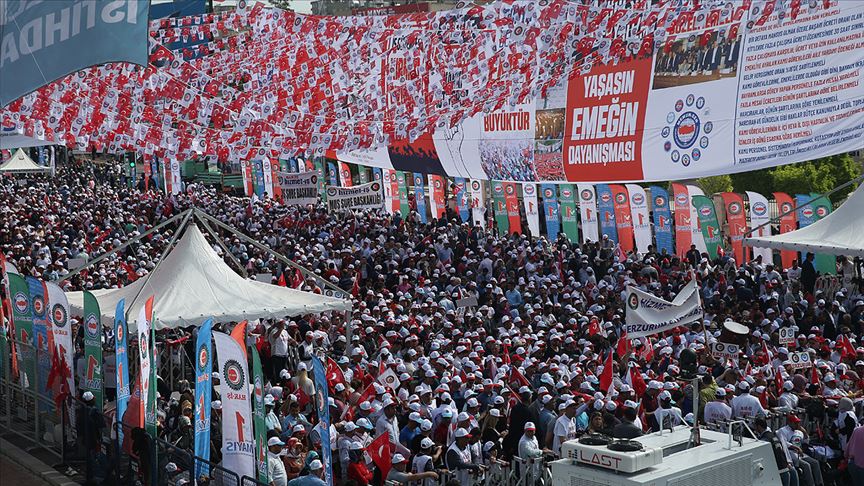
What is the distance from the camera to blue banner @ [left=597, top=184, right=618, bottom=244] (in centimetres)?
2809

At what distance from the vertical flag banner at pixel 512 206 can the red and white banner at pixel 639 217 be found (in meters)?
4.28

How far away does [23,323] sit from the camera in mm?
15633

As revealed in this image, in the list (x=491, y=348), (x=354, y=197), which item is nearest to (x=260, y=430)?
(x=491, y=348)

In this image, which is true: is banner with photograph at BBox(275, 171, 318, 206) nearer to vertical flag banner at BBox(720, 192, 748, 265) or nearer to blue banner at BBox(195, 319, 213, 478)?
vertical flag banner at BBox(720, 192, 748, 265)

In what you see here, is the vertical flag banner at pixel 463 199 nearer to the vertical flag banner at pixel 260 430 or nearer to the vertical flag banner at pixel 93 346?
the vertical flag banner at pixel 93 346

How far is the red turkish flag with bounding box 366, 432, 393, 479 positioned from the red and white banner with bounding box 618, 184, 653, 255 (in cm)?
1652

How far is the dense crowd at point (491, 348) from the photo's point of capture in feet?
41.8

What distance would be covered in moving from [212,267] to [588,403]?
6.18 metres

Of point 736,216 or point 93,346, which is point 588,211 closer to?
point 736,216

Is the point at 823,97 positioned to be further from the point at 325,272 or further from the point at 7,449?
the point at 7,449

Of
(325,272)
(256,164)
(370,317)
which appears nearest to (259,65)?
(325,272)

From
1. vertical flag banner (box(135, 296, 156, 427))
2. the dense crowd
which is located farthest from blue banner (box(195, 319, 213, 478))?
vertical flag banner (box(135, 296, 156, 427))

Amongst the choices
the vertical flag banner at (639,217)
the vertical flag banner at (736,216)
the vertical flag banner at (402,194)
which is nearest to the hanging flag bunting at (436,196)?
the vertical flag banner at (402,194)

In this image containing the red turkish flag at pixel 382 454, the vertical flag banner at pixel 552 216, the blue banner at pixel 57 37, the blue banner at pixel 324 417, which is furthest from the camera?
the vertical flag banner at pixel 552 216
